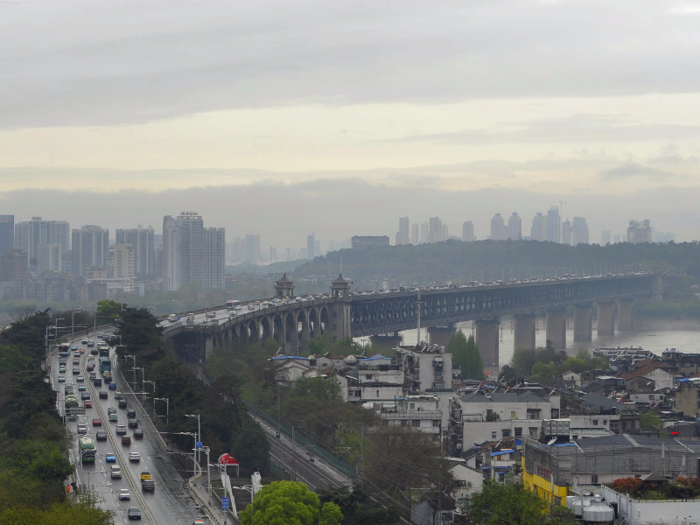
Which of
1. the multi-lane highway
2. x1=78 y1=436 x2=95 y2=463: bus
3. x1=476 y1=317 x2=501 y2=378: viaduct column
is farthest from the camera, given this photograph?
x1=476 y1=317 x2=501 y2=378: viaduct column

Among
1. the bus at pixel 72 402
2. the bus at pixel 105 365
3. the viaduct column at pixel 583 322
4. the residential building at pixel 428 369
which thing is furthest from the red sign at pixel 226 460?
the viaduct column at pixel 583 322

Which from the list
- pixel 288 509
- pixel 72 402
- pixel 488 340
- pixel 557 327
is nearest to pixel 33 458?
pixel 288 509

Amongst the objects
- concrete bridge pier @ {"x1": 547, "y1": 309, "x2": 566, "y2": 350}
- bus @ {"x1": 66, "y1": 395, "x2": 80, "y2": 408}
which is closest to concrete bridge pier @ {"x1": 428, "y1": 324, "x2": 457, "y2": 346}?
concrete bridge pier @ {"x1": 547, "y1": 309, "x2": 566, "y2": 350}

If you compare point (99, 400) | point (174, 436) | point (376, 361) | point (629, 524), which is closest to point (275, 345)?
point (376, 361)

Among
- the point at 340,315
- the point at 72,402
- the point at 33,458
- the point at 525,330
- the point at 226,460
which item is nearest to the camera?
the point at 33,458

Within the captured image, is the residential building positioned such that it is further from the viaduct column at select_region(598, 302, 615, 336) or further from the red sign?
the viaduct column at select_region(598, 302, 615, 336)

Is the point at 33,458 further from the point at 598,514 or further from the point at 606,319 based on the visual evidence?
the point at 606,319

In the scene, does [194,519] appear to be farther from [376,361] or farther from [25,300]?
[25,300]
